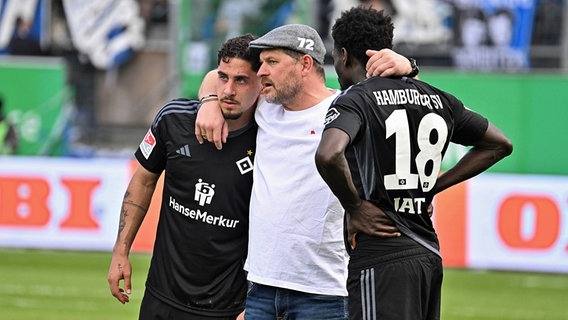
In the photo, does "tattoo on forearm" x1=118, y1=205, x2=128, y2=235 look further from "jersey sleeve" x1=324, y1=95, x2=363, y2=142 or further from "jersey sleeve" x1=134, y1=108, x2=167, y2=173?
"jersey sleeve" x1=324, y1=95, x2=363, y2=142

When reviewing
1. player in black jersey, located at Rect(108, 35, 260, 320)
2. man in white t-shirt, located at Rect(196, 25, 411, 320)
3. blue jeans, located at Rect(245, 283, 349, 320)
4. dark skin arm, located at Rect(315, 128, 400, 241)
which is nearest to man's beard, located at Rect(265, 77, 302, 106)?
man in white t-shirt, located at Rect(196, 25, 411, 320)

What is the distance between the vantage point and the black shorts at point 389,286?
535 centimetres

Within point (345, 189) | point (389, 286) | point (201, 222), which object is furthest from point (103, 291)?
point (345, 189)

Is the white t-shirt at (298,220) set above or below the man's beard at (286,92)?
below

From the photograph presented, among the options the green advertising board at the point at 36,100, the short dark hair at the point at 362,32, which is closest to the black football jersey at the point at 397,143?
the short dark hair at the point at 362,32

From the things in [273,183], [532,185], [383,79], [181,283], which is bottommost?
[532,185]

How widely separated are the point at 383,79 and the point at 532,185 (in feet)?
31.8

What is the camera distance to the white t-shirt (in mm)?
5855

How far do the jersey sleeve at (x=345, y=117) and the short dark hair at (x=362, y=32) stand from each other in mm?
420

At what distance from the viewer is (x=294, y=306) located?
589 centimetres

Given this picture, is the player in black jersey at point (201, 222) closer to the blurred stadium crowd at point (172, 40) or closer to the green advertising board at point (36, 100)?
the blurred stadium crowd at point (172, 40)

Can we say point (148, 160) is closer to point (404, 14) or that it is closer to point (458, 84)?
point (458, 84)

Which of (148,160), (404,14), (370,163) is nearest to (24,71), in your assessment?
(404,14)

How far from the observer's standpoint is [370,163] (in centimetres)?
535
